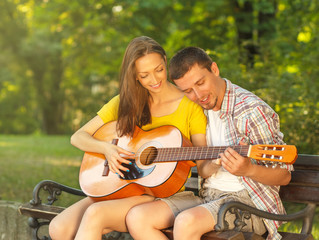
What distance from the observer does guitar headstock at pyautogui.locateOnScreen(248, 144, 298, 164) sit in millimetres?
2561

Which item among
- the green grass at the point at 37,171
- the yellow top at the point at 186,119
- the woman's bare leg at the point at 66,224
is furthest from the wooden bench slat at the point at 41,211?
the green grass at the point at 37,171

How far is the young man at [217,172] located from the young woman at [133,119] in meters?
0.12

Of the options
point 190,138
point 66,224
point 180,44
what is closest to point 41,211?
point 66,224

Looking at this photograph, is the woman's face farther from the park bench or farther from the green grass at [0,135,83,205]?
the green grass at [0,135,83,205]

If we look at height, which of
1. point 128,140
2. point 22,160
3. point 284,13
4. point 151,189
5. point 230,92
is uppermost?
point 284,13

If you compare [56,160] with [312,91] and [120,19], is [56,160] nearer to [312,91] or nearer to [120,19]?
[120,19]

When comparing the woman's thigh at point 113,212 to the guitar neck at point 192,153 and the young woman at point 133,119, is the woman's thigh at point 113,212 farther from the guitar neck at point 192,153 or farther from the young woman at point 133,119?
the guitar neck at point 192,153

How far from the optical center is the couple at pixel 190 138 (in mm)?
2883

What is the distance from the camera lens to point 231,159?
105 inches

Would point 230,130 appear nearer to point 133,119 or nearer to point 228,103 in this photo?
point 228,103

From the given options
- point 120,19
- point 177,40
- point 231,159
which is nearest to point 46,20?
point 120,19

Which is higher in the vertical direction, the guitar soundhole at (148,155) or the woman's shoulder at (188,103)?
the woman's shoulder at (188,103)

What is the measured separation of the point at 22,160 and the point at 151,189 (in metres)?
6.78

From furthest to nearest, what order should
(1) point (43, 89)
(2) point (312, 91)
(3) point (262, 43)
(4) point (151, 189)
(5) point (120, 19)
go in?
(1) point (43, 89) < (5) point (120, 19) < (3) point (262, 43) < (2) point (312, 91) < (4) point (151, 189)
